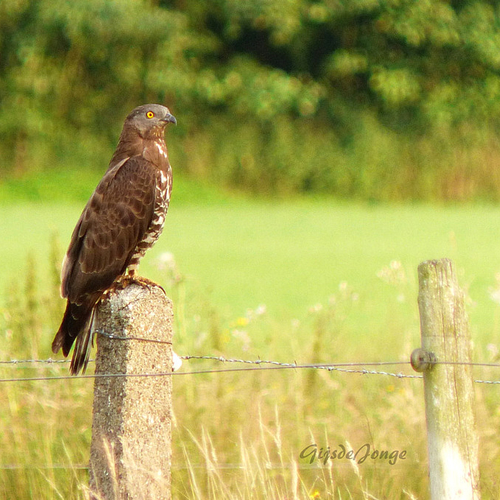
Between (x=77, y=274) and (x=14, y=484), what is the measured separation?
792 millimetres

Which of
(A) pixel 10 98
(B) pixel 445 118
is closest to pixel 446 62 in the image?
(B) pixel 445 118

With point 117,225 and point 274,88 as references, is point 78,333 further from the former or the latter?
point 274,88

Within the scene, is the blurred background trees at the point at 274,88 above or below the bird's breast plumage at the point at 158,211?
above

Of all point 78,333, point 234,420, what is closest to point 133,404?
point 78,333

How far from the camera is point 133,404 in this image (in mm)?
2369

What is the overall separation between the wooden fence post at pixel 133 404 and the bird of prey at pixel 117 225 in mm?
387

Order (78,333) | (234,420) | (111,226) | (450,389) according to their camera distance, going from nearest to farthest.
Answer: (450,389) < (78,333) < (111,226) < (234,420)

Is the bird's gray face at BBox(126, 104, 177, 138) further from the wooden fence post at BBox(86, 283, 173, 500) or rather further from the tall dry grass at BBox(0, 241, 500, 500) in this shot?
the wooden fence post at BBox(86, 283, 173, 500)

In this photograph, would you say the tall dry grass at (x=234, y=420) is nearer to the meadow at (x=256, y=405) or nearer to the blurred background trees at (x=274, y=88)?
the meadow at (x=256, y=405)

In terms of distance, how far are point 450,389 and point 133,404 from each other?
2.63ft

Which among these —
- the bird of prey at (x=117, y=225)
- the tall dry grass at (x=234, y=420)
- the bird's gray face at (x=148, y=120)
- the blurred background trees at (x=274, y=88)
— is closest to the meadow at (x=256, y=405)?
the tall dry grass at (x=234, y=420)

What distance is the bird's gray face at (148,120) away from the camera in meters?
3.36

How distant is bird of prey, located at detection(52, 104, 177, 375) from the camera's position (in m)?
2.87

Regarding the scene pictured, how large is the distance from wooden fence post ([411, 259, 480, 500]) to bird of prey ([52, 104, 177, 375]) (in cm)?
109
